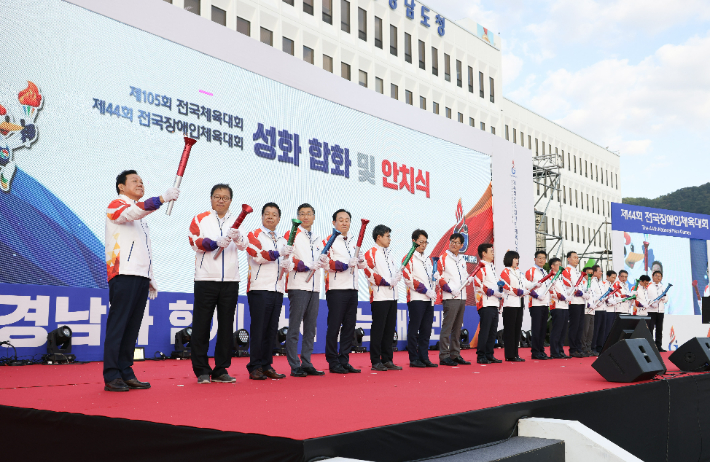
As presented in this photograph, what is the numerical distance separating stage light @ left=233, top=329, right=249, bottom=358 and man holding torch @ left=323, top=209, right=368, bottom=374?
7.92ft

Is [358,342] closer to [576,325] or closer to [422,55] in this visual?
[576,325]

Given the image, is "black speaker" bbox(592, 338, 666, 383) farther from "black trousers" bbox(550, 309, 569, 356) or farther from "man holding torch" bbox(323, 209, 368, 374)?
"black trousers" bbox(550, 309, 569, 356)

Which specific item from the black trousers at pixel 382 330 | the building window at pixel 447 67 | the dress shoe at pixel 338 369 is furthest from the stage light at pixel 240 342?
the building window at pixel 447 67

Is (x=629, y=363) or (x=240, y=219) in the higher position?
(x=240, y=219)

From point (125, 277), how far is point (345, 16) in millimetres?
16019

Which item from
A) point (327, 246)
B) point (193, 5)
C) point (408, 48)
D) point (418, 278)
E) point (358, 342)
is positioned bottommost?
point (358, 342)

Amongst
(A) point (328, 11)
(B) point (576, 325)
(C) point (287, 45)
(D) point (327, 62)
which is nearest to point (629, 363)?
(B) point (576, 325)

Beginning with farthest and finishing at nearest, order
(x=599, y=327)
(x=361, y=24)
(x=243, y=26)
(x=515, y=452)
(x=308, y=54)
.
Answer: (x=361, y=24) < (x=308, y=54) < (x=243, y=26) < (x=599, y=327) < (x=515, y=452)

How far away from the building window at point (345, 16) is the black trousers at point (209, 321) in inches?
599

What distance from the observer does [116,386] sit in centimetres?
414

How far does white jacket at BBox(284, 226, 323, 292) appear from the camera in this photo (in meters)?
5.68

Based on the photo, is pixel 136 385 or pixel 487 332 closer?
pixel 136 385

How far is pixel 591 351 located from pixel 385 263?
16.3ft

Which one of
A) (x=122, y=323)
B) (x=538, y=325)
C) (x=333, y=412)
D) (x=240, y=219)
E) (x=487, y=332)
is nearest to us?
(x=333, y=412)
